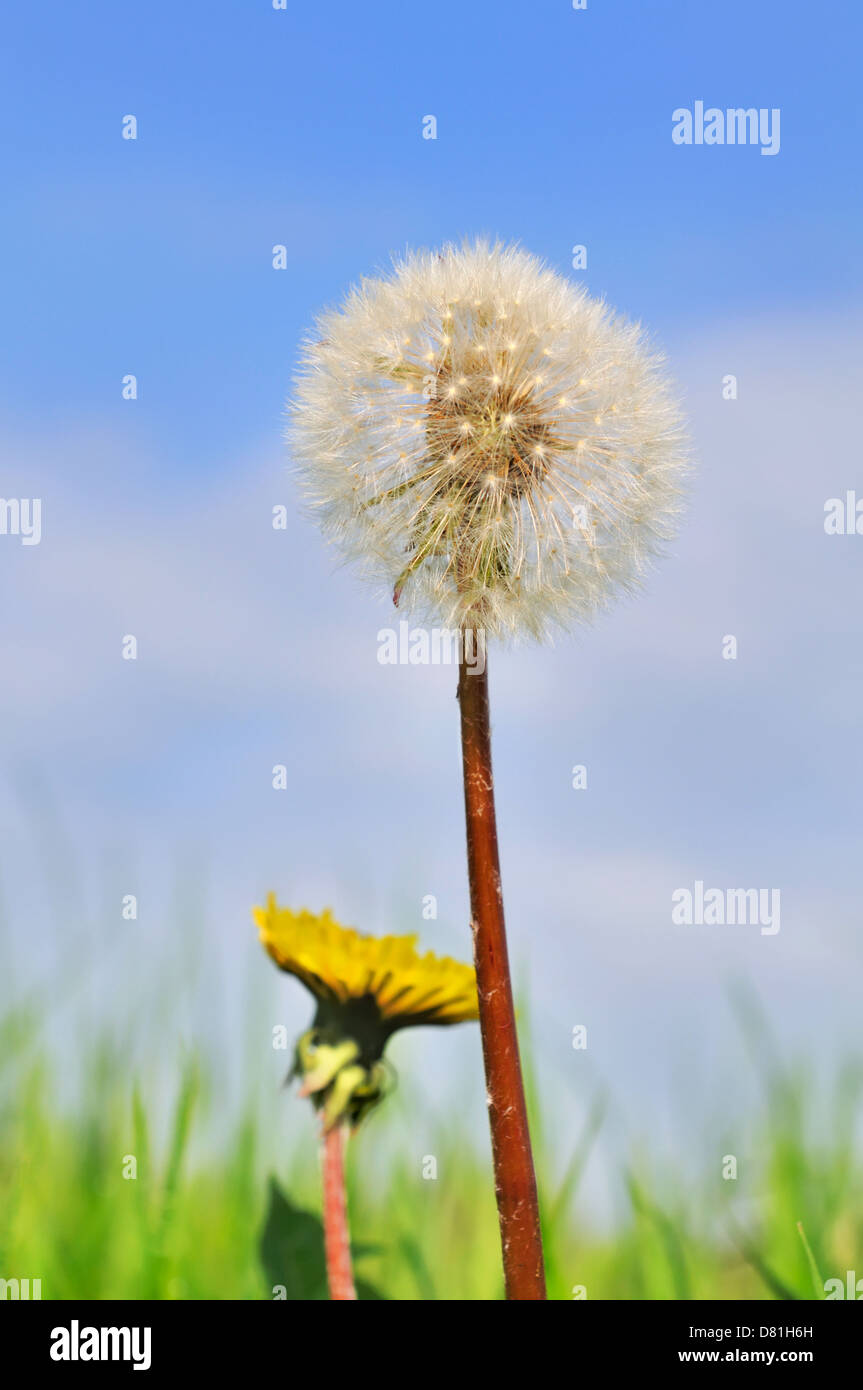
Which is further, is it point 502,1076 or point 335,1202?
point 335,1202

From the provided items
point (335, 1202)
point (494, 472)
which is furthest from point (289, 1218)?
point (494, 472)

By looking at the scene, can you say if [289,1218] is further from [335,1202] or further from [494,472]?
[494,472]

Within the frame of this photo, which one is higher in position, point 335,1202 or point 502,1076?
point 502,1076

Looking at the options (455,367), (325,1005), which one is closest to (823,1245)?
(325,1005)

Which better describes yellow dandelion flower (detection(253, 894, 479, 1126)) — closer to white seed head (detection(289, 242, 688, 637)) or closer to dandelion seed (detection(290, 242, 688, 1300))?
dandelion seed (detection(290, 242, 688, 1300))

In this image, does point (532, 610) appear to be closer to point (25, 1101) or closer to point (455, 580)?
point (455, 580)

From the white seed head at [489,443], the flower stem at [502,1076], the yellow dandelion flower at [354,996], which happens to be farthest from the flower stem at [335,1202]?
the white seed head at [489,443]
